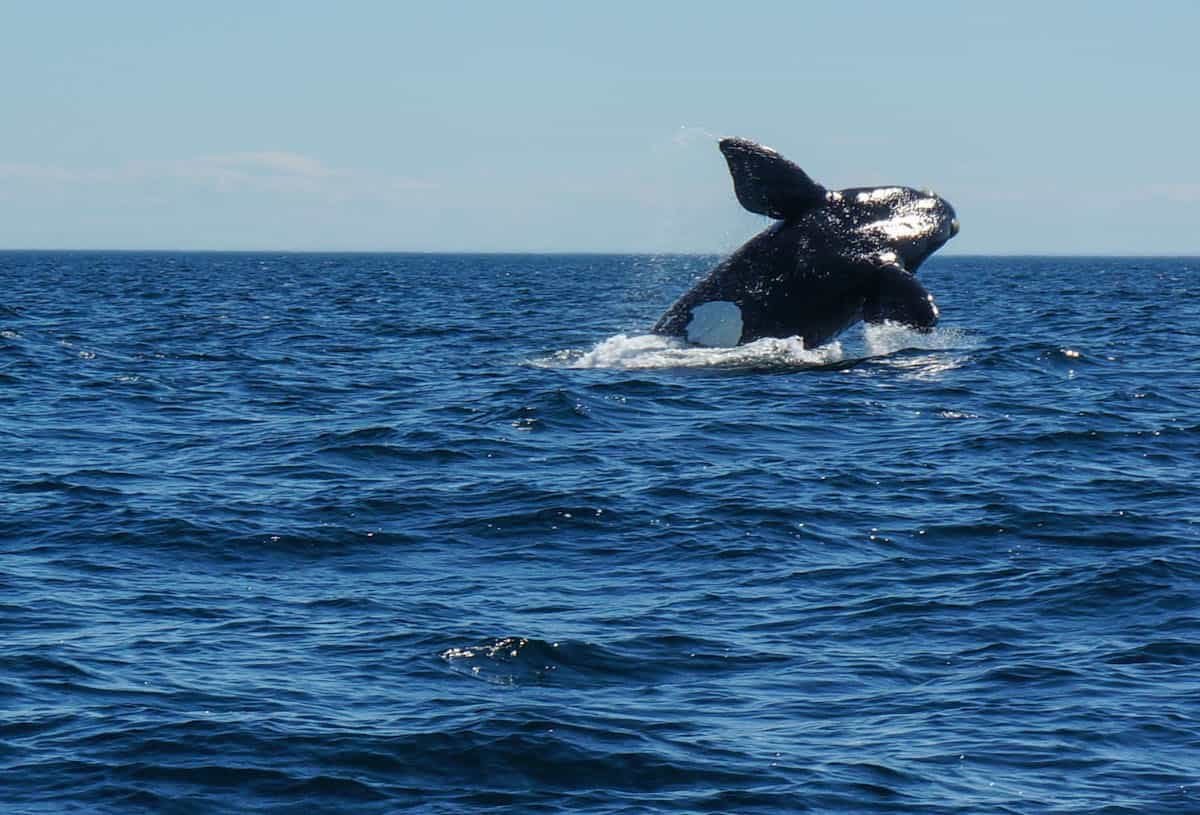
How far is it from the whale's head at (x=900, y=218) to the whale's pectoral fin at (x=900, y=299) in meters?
0.56

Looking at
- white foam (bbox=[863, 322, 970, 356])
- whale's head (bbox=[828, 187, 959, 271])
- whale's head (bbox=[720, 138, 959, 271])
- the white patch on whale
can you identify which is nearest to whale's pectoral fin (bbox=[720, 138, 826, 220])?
whale's head (bbox=[720, 138, 959, 271])

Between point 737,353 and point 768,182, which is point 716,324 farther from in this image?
point 768,182

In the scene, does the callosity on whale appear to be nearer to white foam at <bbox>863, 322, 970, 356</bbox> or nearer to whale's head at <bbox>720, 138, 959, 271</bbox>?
whale's head at <bbox>720, 138, 959, 271</bbox>

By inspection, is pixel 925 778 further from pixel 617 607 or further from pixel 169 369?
pixel 169 369

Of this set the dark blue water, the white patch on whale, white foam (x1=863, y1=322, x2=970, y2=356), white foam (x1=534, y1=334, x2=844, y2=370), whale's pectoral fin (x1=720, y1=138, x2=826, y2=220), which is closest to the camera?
the dark blue water

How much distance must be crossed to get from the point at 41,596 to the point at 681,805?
665 cm

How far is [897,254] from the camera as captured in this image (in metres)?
23.6

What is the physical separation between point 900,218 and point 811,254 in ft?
5.27

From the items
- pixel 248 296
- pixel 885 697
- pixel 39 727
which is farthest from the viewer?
pixel 248 296

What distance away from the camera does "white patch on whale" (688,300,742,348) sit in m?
24.6

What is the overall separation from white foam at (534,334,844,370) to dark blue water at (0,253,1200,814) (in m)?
0.07

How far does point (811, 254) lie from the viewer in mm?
23672

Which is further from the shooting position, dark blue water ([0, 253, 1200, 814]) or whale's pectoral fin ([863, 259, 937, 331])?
whale's pectoral fin ([863, 259, 937, 331])

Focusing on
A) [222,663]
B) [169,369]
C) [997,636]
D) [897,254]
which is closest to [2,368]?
[169,369]
